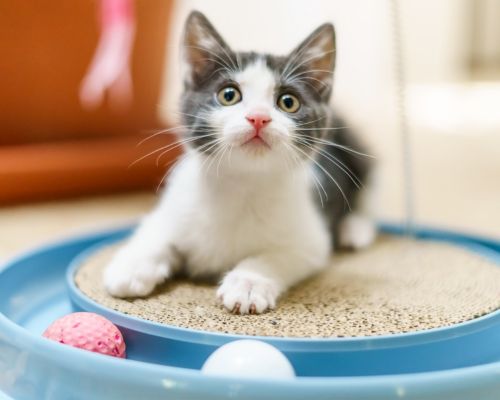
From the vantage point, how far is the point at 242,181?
50.9 inches

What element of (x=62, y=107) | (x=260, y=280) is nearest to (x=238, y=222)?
(x=260, y=280)

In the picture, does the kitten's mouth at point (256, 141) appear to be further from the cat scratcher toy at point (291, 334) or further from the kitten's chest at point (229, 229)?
the cat scratcher toy at point (291, 334)

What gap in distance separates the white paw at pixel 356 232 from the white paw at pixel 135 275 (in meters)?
0.58

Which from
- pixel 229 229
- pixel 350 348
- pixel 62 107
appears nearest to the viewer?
pixel 350 348

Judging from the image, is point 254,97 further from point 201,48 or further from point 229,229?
point 229,229

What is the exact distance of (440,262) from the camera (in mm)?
1447

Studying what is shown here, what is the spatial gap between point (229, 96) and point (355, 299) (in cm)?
47

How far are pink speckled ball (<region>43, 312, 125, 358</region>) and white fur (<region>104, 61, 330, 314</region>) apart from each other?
0.15m

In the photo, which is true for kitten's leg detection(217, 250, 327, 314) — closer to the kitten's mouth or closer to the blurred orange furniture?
the kitten's mouth

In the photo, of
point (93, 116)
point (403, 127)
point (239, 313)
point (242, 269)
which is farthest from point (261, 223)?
point (93, 116)

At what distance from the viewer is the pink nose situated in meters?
1.09

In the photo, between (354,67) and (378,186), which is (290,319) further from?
(354,67)

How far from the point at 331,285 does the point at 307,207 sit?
0.69 ft

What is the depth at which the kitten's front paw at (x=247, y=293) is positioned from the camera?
1086 millimetres
